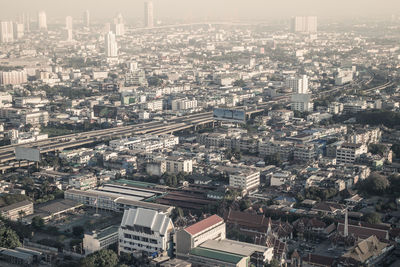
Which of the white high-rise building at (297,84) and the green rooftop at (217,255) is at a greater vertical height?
the white high-rise building at (297,84)

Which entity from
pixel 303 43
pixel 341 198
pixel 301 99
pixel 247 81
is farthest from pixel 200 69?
pixel 341 198

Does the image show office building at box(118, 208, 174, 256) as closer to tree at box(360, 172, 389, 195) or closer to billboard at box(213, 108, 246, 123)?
tree at box(360, 172, 389, 195)

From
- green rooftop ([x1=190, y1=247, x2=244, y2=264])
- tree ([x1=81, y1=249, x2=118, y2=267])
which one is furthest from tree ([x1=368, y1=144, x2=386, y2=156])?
tree ([x1=81, y1=249, x2=118, y2=267])

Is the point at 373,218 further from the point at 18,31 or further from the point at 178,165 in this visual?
the point at 18,31

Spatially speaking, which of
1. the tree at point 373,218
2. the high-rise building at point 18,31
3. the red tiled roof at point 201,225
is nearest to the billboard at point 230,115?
the tree at point 373,218

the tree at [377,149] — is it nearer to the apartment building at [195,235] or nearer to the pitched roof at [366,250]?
the pitched roof at [366,250]
